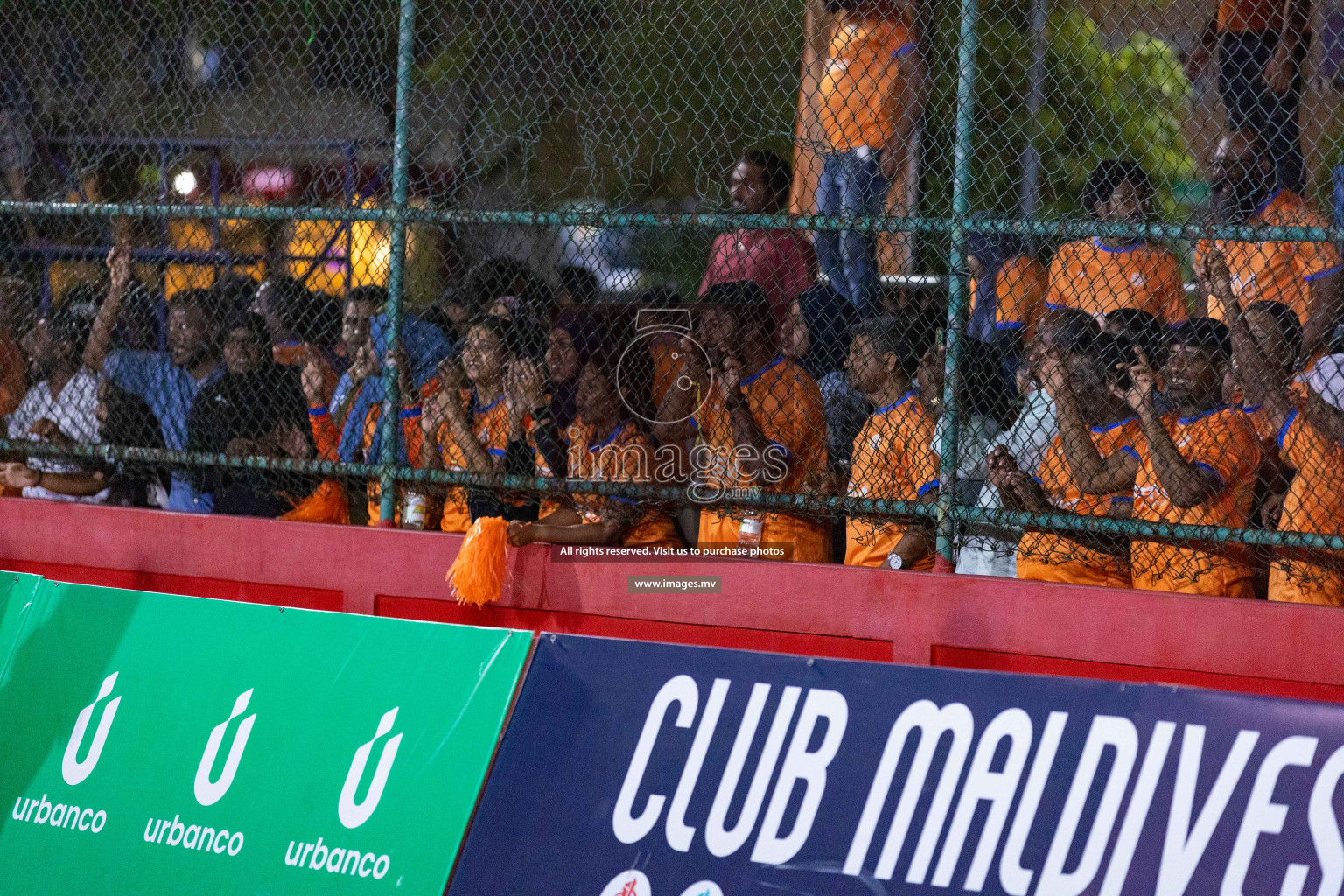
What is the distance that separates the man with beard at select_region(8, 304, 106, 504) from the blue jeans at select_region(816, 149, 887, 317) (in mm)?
2939

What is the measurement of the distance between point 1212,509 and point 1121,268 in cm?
94

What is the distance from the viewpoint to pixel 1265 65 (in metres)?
4.77

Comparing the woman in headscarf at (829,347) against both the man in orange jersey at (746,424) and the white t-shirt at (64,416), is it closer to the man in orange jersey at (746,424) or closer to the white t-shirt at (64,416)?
the man in orange jersey at (746,424)

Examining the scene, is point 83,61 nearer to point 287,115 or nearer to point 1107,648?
point 287,115

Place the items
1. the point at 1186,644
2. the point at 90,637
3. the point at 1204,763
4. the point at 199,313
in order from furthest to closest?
the point at 199,313
the point at 90,637
the point at 1186,644
the point at 1204,763

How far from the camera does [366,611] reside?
15.6 ft

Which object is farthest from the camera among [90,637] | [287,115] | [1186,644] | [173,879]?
[287,115]

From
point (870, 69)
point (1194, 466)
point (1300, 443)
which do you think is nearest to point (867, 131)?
point (870, 69)

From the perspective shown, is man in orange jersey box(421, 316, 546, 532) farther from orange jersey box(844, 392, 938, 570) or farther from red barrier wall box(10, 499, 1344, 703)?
orange jersey box(844, 392, 938, 570)

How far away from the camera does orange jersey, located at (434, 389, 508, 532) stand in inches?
187

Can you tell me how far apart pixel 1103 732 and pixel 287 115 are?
3.67m

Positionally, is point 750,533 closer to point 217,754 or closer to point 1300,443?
point 1300,443

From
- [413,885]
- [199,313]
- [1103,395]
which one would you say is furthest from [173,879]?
[1103,395]

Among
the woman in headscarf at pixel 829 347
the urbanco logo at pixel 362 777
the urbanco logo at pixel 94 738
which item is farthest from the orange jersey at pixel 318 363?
the woman in headscarf at pixel 829 347
